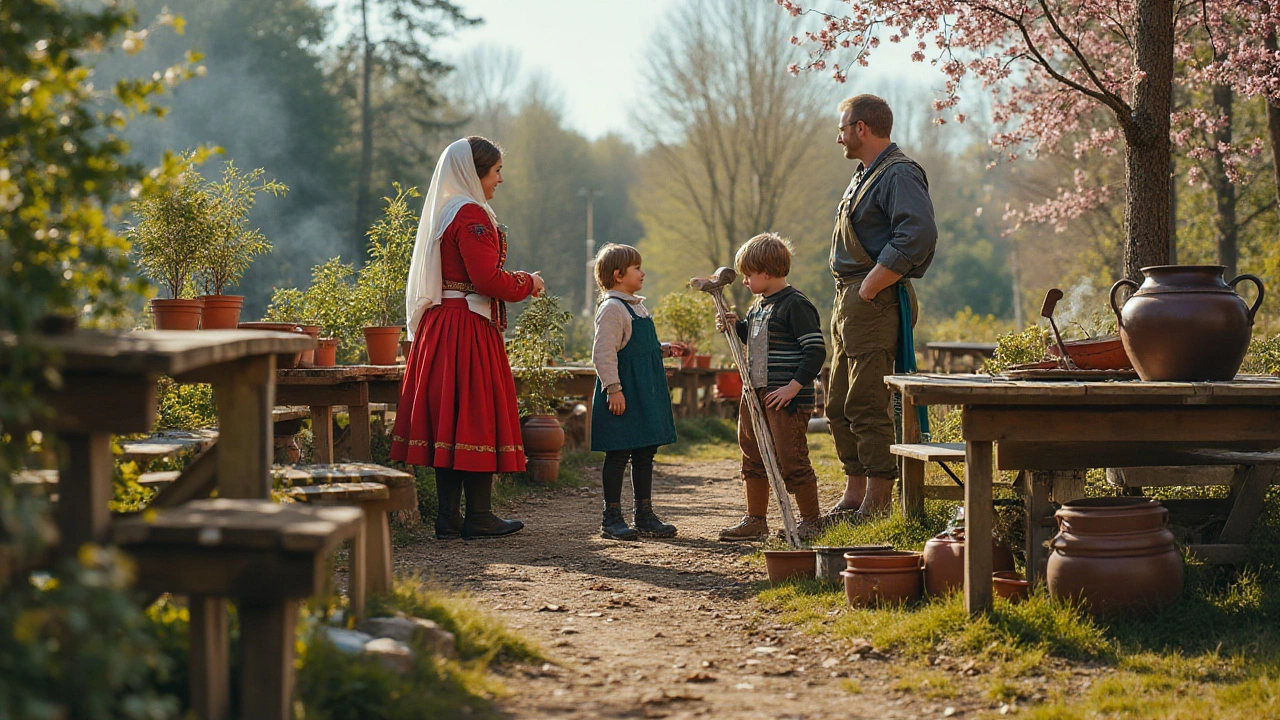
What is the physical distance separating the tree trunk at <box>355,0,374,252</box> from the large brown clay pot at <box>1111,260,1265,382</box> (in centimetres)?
2333

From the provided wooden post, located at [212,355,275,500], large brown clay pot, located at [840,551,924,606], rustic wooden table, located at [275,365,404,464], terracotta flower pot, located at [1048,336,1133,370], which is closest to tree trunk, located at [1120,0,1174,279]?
terracotta flower pot, located at [1048,336,1133,370]

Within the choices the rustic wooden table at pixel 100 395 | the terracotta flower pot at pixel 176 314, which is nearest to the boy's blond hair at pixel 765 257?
the terracotta flower pot at pixel 176 314

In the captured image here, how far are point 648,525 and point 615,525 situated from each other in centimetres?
19

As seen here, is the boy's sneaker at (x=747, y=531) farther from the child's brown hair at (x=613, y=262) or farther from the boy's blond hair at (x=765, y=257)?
the child's brown hair at (x=613, y=262)

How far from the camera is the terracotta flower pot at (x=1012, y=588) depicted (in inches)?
178

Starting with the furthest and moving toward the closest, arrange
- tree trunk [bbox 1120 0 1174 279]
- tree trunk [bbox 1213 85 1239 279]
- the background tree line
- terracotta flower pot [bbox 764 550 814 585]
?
the background tree line, tree trunk [bbox 1213 85 1239 279], tree trunk [bbox 1120 0 1174 279], terracotta flower pot [bbox 764 550 814 585]

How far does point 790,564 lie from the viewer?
5.19 meters

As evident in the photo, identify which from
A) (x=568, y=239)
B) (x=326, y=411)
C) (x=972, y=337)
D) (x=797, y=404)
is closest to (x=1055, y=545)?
(x=797, y=404)

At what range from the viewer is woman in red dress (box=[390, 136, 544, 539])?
6121 millimetres

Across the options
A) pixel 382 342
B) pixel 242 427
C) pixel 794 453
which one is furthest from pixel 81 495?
pixel 382 342

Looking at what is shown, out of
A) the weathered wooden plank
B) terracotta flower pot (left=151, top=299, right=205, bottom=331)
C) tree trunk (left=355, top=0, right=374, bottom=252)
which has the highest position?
tree trunk (left=355, top=0, right=374, bottom=252)

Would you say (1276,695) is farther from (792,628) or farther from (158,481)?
(158,481)

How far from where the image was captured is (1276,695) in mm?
3400

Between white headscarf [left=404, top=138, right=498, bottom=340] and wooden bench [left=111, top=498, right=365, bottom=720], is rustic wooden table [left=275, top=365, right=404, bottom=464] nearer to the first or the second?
white headscarf [left=404, top=138, right=498, bottom=340]
